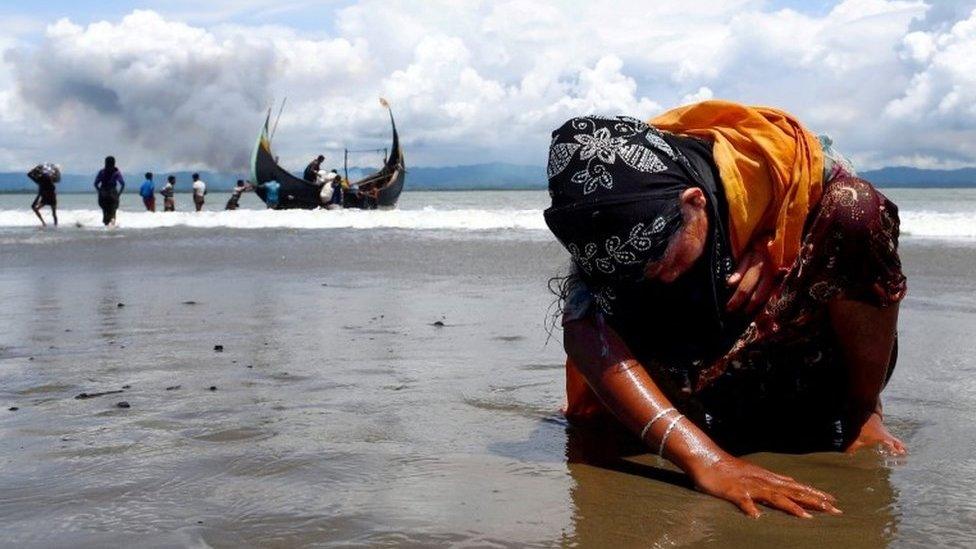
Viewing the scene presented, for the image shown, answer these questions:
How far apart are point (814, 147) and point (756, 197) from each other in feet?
0.68

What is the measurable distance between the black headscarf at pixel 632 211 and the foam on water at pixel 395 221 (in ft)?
40.6

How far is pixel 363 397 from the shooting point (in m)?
3.02

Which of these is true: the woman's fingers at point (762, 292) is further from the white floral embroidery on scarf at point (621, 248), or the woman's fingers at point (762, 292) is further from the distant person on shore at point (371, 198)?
the distant person on shore at point (371, 198)

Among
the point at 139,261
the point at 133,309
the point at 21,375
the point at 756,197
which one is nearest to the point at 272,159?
the point at 139,261

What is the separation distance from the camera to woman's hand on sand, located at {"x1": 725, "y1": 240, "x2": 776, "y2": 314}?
6.92 ft

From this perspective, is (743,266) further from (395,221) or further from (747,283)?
(395,221)

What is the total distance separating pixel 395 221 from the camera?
60.4 feet

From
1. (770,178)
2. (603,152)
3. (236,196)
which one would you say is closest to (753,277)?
(770,178)

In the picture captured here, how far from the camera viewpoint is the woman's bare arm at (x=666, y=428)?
1.90 m

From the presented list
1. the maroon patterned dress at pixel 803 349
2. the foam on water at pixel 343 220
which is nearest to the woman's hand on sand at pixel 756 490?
the maroon patterned dress at pixel 803 349

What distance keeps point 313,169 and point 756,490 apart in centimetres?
2556

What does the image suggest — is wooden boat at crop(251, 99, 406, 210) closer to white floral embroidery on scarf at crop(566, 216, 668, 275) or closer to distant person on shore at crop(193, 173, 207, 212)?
distant person on shore at crop(193, 173, 207, 212)

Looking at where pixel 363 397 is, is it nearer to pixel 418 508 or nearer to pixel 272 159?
pixel 418 508

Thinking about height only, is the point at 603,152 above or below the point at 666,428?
above
